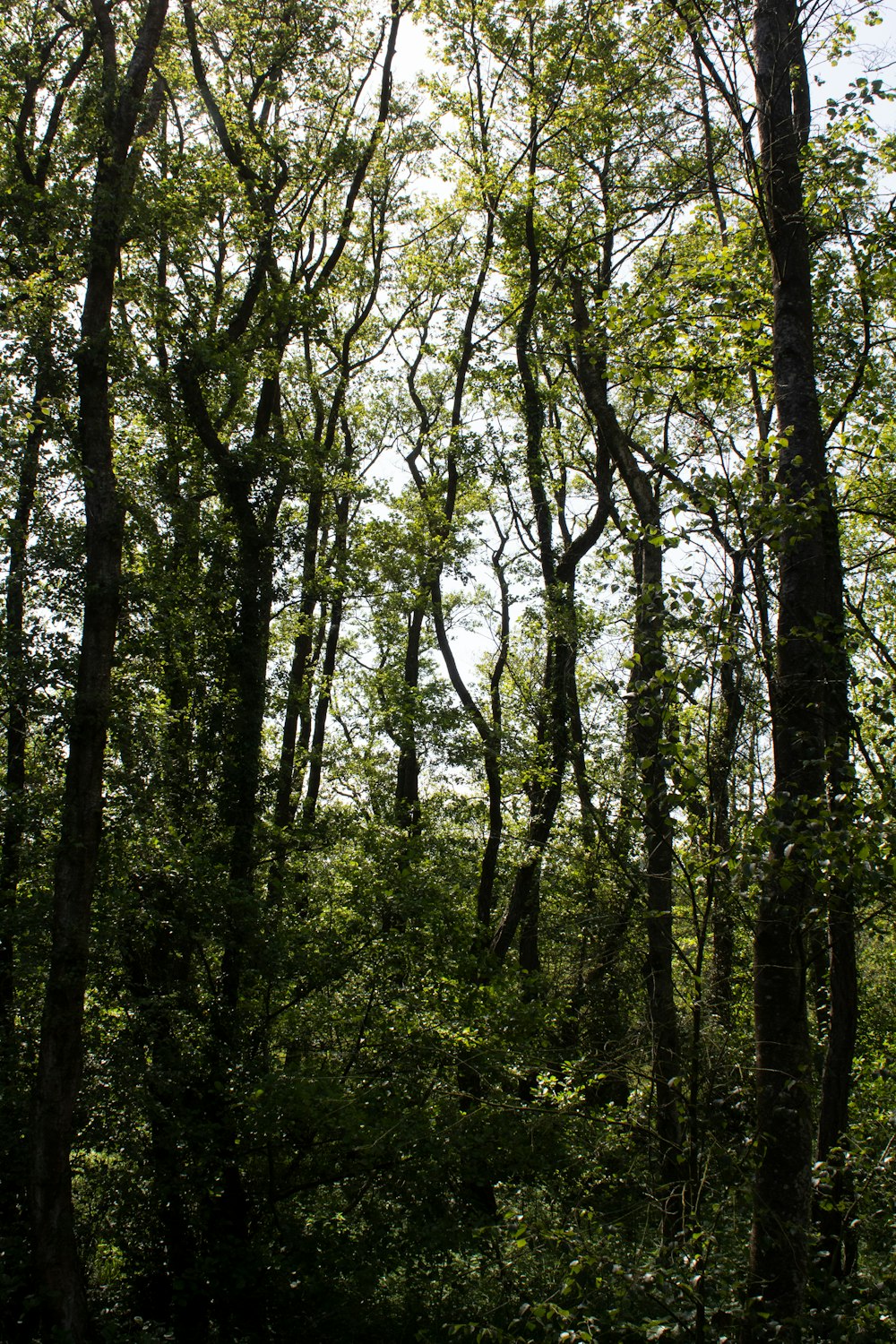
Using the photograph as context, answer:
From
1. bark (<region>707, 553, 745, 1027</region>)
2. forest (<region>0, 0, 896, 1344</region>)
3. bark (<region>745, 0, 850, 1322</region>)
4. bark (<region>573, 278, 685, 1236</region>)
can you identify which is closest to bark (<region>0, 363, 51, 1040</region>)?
forest (<region>0, 0, 896, 1344</region>)

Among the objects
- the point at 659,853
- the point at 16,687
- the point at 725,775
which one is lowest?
the point at 659,853

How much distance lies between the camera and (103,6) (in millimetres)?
9469

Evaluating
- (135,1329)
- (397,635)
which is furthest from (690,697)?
(397,635)

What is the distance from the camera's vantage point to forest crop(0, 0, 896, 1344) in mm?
4555

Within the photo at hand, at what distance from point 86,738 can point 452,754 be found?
815 centimetres

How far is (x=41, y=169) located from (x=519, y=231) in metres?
6.46

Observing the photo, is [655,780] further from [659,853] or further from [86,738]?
[86,738]

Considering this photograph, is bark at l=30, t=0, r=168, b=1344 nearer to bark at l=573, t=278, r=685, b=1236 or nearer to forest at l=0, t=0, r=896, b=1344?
forest at l=0, t=0, r=896, b=1344

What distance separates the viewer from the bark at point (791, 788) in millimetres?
4000

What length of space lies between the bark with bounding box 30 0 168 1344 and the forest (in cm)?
4

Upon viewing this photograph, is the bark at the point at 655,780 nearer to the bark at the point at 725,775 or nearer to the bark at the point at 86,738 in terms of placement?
the bark at the point at 725,775

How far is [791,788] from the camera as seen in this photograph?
4.39 meters

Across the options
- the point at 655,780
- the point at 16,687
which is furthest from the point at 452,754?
the point at 655,780

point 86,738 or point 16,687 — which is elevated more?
point 16,687
